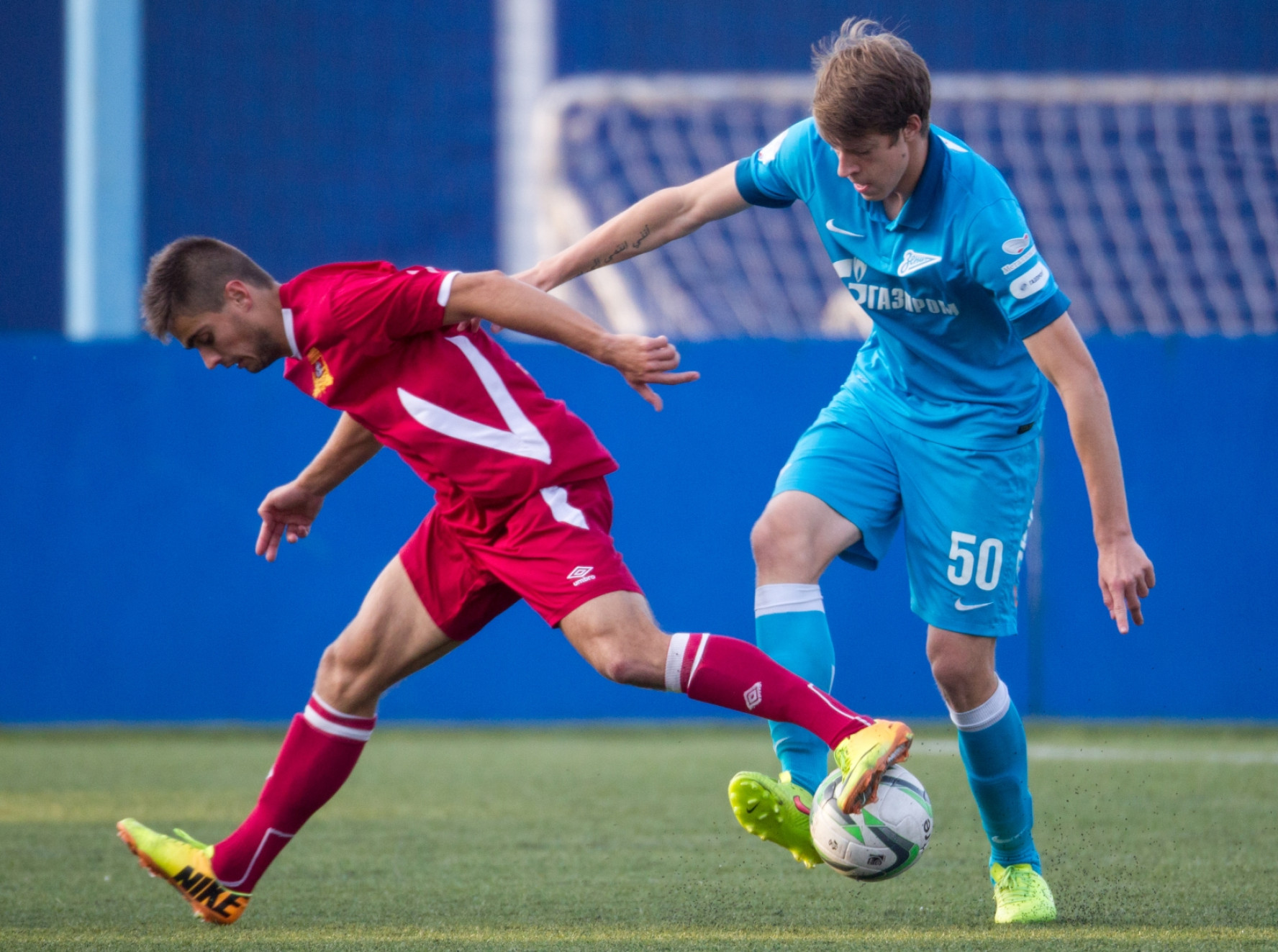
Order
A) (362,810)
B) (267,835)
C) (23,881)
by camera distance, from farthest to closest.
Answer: (362,810) → (23,881) → (267,835)

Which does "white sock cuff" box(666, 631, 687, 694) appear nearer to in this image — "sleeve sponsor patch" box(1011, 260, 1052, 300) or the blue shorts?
the blue shorts

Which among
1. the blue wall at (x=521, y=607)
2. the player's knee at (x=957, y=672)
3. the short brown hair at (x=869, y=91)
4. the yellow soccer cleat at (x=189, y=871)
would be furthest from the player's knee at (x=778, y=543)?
the blue wall at (x=521, y=607)

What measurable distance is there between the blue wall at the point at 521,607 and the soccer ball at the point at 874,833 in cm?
446

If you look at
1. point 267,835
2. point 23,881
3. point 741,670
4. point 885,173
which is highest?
point 885,173

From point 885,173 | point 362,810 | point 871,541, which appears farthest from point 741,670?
point 362,810

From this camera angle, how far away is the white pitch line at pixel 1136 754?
6.73 m

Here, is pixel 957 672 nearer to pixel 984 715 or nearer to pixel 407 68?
pixel 984 715

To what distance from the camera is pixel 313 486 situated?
3.86 metres

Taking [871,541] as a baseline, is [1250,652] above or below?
below

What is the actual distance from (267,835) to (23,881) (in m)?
0.97

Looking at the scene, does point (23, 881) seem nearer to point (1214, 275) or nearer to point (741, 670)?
point (741, 670)

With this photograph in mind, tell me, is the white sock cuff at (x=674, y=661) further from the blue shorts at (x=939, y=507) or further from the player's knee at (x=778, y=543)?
the blue shorts at (x=939, y=507)

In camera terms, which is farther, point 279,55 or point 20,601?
point 279,55

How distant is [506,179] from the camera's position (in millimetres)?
14930
